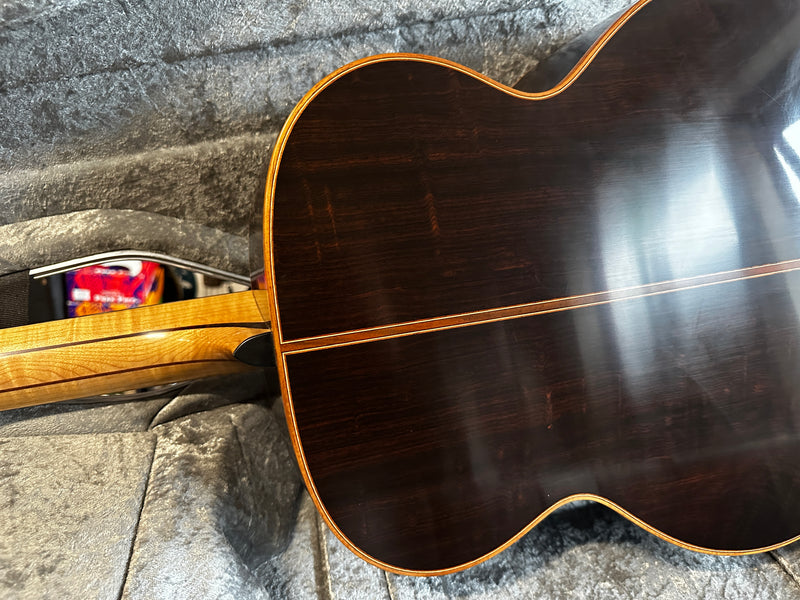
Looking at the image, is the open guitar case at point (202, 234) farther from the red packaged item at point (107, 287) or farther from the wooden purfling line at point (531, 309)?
the wooden purfling line at point (531, 309)

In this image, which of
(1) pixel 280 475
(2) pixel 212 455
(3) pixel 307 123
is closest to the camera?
(3) pixel 307 123

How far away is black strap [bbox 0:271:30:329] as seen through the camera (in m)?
1.01

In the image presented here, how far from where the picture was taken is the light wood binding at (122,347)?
2.82ft

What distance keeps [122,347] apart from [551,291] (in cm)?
66

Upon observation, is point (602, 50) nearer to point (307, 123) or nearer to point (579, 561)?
point (307, 123)

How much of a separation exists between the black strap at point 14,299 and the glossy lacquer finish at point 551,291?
555mm

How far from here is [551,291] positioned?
2.83 ft

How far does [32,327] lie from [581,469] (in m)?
0.88

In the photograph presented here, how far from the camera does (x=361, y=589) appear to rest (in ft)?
3.23

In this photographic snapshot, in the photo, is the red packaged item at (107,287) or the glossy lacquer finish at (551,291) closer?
the glossy lacquer finish at (551,291)

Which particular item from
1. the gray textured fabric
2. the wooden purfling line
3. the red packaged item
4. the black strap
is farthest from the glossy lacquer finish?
the black strap

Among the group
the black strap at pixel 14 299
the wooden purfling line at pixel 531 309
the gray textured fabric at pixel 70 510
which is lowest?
the gray textured fabric at pixel 70 510

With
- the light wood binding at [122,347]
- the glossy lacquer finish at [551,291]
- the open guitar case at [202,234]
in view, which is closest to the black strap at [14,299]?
the open guitar case at [202,234]

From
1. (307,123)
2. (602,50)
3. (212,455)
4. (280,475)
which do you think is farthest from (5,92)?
(602,50)
